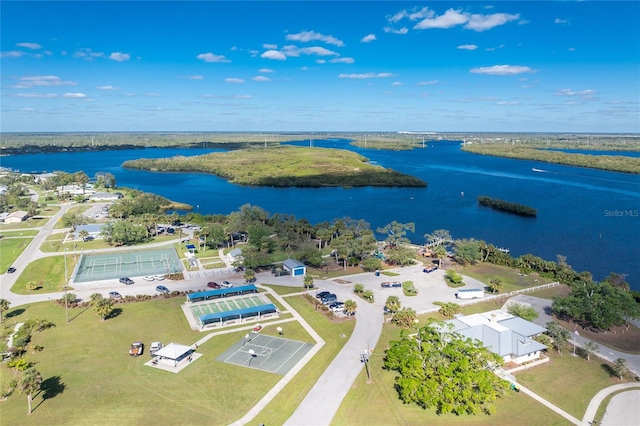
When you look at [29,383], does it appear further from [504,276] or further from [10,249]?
[504,276]

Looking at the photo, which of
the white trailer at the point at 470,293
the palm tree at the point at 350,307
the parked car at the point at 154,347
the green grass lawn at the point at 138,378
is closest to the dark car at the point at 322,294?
the green grass lawn at the point at 138,378

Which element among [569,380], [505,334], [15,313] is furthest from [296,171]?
[569,380]

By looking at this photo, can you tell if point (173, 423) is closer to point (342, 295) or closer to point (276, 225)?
point (342, 295)

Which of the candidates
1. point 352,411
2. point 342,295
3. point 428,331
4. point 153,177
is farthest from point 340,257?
point 153,177

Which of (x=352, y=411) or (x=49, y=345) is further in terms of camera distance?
(x=49, y=345)

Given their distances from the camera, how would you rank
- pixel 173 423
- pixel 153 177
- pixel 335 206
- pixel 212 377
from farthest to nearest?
1. pixel 153 177
2. pixel 335 206
3. pixel 212 377
4. pixel 173 423

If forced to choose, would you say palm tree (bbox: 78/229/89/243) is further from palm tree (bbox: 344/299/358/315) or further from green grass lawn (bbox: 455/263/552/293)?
green grass lawn (bbox: 455/263/552/293)
